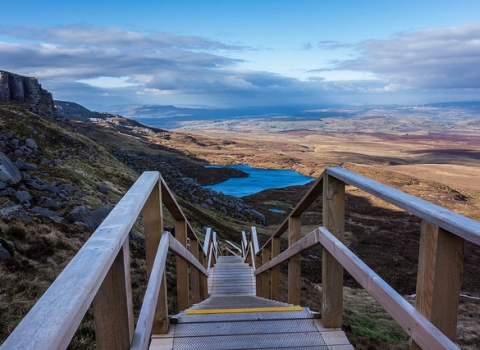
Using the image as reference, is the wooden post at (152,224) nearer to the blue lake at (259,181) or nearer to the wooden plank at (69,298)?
the wooden plank at (69,298)

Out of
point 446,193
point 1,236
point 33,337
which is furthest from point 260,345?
point 446,193

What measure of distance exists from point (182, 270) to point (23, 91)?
5305cm

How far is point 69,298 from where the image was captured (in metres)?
0.90

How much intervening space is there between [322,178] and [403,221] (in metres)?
36.3

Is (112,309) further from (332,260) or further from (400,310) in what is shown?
(332,260)

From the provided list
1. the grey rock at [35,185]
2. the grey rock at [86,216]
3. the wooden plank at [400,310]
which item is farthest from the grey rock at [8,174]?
the wooden plank at [400,310]

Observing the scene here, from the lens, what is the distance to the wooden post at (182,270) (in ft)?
12.7

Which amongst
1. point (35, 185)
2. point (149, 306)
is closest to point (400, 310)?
point (149, 306)

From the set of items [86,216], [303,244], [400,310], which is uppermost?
[400,310]

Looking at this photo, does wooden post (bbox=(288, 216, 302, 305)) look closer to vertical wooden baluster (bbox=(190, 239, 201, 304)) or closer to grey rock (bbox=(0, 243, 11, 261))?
vertical wooden baluster (bbox=(190, 239, 201, 304))

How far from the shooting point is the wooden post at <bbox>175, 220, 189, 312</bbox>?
3867 millimetres

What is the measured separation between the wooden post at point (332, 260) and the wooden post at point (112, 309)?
5.38ft

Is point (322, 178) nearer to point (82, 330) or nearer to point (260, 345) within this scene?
point (260, 345)

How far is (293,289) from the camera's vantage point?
4207mm
